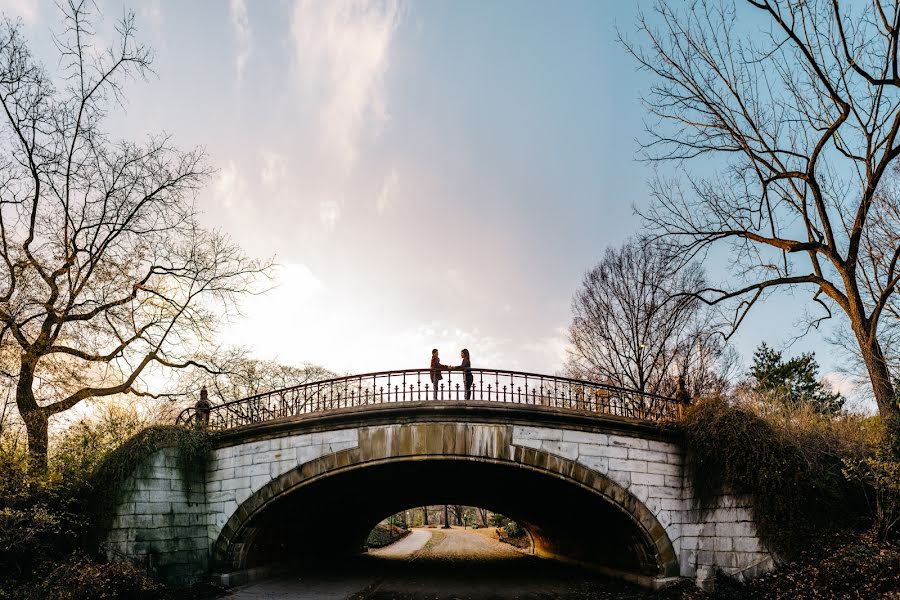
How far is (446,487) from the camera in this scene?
56.2 ft

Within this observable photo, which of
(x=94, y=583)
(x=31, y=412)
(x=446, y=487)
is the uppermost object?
(x=31, y=412)

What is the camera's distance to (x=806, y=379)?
77.5 ft

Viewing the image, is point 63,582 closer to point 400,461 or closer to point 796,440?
point 400,461

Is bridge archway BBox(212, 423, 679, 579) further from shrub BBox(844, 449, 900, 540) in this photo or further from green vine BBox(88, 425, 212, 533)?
shrub BBox(844, 449, 900, 540)

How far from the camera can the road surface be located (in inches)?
476

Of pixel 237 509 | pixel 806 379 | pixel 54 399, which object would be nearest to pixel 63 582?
pixel 237 509

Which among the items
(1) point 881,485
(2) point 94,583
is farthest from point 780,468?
(2) point 94,583

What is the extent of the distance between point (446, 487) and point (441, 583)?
3.27m

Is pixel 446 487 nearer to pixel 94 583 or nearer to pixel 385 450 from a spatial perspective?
pixel 385 450

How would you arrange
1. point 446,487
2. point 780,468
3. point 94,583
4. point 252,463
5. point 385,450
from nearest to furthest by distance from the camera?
point 94,583, point 780,468, point 385,450, point 252,463, point 446,487

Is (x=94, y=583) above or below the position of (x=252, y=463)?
below

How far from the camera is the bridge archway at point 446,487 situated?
11.6m

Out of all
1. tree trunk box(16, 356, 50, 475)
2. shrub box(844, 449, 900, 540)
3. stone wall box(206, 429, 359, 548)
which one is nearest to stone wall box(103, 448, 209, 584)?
stone wall box(206, 429, 359, 548)

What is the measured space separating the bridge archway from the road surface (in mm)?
785
